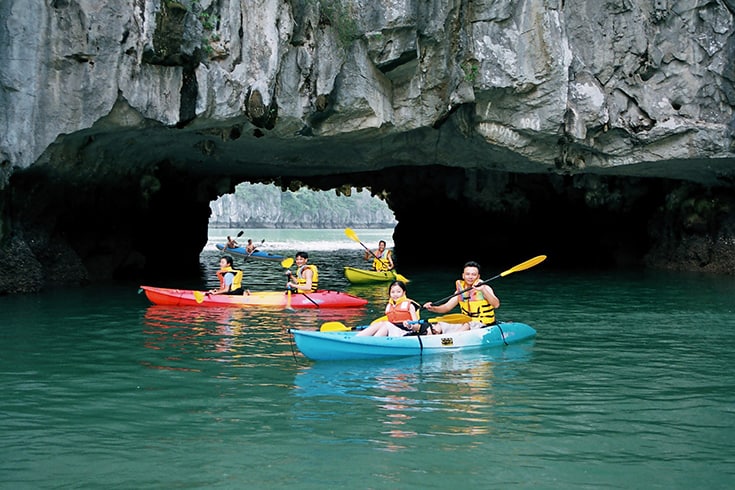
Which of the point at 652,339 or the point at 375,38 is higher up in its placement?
the point at 375,38

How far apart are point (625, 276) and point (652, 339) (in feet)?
35.3

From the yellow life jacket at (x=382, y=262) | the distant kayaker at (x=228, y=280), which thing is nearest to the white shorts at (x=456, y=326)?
the distant kayaker at (x=228, y=280)

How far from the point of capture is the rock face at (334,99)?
13227 millimetres

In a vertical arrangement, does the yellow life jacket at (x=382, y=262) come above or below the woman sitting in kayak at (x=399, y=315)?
above

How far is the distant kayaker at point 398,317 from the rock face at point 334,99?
19.3 ft

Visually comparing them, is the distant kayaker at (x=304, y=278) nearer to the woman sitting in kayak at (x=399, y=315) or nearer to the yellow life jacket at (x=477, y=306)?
the yellow life jacket at (x=477, y=306)

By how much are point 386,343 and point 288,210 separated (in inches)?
4928

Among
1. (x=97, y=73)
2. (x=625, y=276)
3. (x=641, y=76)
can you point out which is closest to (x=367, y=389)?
(x=97, y=73)

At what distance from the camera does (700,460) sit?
551 cm

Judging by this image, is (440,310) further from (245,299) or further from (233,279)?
(233,279)

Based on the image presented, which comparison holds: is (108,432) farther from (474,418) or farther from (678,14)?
(678,14)

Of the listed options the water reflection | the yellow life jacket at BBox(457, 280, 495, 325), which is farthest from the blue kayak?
the water reflection

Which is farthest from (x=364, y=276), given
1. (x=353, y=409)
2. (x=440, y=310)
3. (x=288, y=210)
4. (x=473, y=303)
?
(x=288, y=210)

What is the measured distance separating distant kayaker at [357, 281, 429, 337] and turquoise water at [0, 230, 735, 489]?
51 cm
